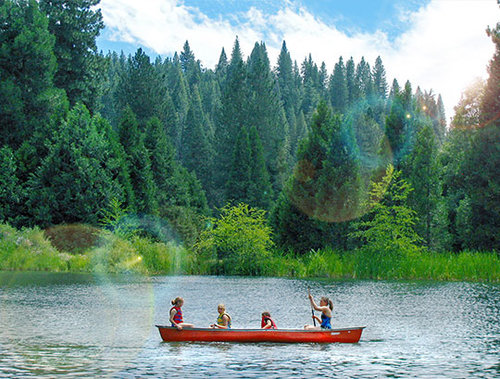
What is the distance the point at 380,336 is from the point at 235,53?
555 feet

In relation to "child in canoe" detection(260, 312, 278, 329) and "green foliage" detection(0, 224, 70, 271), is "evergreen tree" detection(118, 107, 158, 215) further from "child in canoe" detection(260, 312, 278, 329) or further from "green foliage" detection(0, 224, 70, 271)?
"child in canoe" detection(260, 312, 278, 329)

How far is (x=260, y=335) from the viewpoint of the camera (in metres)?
20.7

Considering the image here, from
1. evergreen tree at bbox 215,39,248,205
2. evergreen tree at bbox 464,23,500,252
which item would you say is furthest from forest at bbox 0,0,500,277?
evergreen tree at bbox 215,39,248,205

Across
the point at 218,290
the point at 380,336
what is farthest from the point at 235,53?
the point at 380,336

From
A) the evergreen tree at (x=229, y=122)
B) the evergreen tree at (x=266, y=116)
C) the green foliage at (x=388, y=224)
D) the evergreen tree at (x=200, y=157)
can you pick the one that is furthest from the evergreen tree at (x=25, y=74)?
the evergreen tree at (x=200, y=157)

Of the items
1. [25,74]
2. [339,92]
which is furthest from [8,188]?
[339,92]

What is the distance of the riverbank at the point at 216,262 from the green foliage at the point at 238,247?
1.75ft

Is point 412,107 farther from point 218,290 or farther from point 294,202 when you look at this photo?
point 218,290

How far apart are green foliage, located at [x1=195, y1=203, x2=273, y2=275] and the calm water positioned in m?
9.43

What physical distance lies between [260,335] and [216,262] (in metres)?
31.2

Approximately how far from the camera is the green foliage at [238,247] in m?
51.0

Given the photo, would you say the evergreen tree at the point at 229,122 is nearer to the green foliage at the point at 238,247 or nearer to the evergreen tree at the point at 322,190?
the evergreen tree at the point at 322,190

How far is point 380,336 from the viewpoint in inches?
895

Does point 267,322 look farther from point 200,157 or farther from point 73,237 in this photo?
point 200,157
